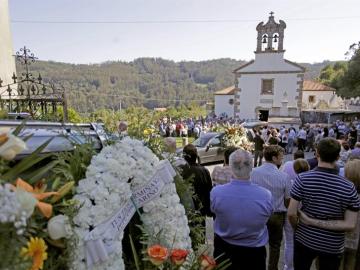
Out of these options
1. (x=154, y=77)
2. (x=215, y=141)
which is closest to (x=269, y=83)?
(x=215, y=141)

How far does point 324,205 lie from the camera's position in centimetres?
281

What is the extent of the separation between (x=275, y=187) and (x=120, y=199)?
8.39ft

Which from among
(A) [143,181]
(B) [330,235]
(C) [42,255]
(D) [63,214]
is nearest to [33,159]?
(D) [63,214]

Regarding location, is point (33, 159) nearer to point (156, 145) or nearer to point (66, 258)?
point (66, 258)

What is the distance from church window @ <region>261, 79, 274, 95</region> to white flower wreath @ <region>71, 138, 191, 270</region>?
3715 cm

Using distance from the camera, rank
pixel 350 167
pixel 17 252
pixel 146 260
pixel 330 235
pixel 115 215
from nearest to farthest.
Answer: pixel 17 252 → pixel 115 215 → pixel 146 260 → pixel 330 235 → pixel 350 167

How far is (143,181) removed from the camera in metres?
1.71

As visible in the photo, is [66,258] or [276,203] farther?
[276,203]

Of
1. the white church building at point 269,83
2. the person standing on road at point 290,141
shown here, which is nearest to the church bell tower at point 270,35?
the white church building at point 269,83

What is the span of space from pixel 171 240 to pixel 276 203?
7.43 ft

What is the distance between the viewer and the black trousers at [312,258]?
9.69ft

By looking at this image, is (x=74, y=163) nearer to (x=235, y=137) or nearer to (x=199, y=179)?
(x=199, y=179)

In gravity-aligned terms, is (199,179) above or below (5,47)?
below

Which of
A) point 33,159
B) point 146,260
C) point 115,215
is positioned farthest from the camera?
point 146,260
